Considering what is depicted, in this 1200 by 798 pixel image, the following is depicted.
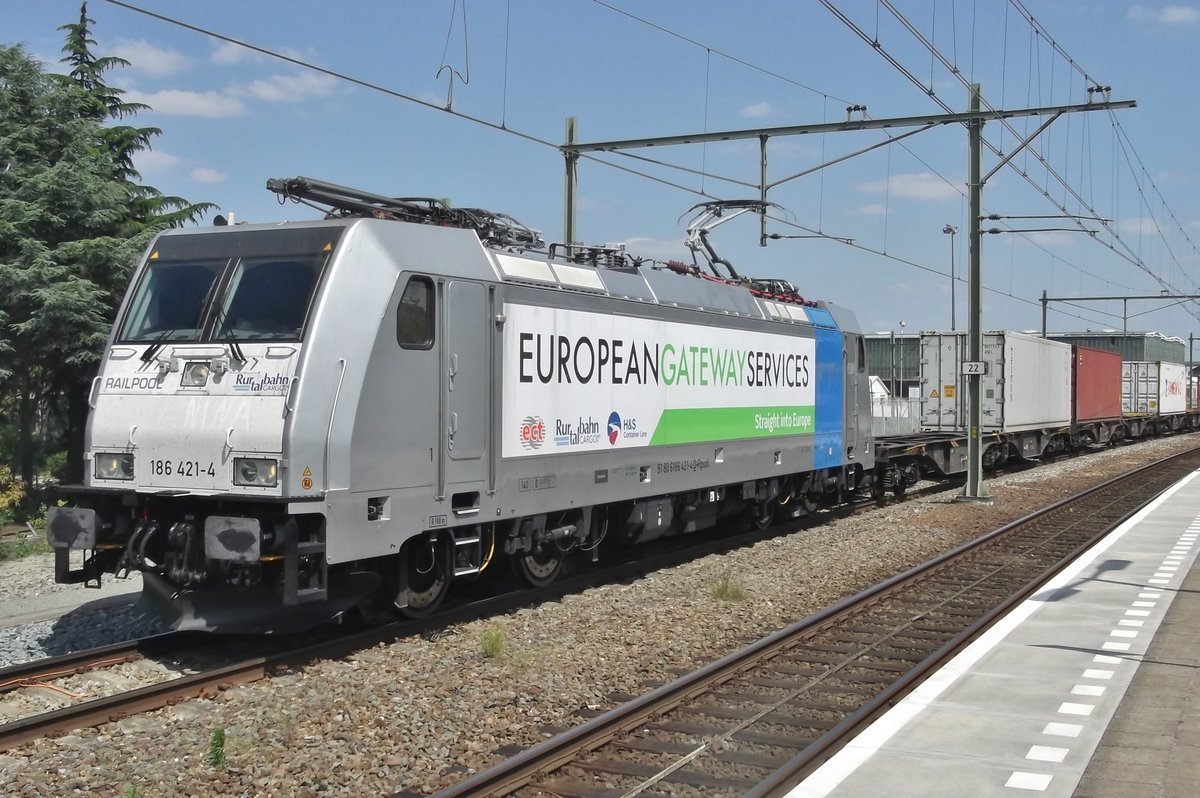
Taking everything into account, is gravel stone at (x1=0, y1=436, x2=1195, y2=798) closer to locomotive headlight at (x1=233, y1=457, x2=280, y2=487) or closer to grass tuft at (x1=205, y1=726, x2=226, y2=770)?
grass tuft at (x1=205, y1=726, x2=226, y2=770)

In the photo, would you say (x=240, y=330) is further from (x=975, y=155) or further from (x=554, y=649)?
(x=975, y=155)

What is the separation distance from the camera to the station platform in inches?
229

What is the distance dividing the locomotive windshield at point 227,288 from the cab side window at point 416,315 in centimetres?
77

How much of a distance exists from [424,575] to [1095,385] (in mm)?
35540

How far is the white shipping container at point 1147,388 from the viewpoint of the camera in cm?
→ 4819

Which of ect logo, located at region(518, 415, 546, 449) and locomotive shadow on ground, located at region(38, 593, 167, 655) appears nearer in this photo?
locomotive shadow on ground, located at region(38, 593, 167, 655)

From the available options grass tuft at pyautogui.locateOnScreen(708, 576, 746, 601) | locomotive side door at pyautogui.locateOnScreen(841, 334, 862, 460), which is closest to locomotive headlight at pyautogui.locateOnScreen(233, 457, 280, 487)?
grass tuft at pyautogui.locateOnScreen(708, 576, 746, 601)

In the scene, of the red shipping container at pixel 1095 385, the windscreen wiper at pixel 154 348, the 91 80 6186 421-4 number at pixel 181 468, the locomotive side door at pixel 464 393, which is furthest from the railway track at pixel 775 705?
the red shipping container at pixel 1095 385

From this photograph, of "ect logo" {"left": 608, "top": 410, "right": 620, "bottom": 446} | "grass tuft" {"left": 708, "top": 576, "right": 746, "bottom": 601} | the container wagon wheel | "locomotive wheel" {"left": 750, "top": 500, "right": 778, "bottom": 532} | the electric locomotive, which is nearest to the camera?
the electric locomotive

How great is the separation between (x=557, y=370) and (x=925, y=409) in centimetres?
2034

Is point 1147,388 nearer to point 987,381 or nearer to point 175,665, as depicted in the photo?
point 987,381

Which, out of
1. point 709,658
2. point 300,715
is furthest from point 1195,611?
point 300,715

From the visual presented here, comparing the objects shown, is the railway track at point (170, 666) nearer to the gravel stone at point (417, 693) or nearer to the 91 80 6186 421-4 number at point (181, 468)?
the gravel stone at point (417, 693)

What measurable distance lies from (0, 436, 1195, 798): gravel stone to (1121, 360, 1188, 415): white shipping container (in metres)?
39.7
